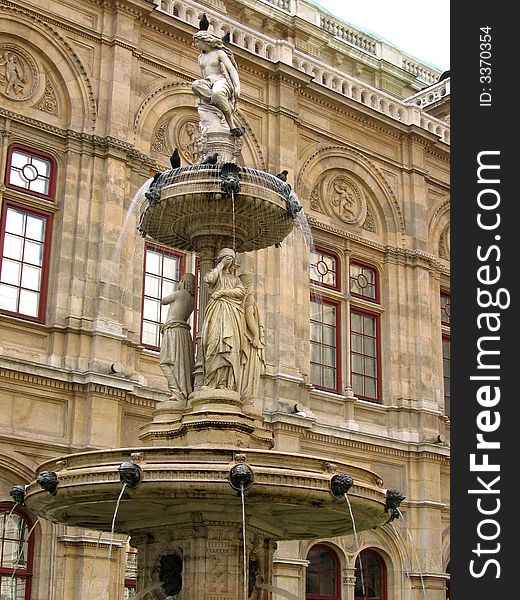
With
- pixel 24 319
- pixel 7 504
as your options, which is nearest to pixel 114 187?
pixel 24 319

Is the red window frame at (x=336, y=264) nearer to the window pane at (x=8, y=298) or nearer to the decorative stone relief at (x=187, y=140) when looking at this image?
the decorative stone relief at (x=187, y=140)

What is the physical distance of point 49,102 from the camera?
19.8m

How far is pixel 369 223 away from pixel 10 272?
9355 millimetres

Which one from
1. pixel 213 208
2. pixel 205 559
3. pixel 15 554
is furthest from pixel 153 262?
pixel 205 559

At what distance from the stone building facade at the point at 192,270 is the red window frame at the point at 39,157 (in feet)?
0.09

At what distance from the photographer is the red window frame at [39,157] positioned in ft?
62.1

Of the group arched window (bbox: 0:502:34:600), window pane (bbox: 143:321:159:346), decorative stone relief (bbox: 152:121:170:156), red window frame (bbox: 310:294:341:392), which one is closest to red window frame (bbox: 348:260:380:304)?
red window frame (bbox: 310:294:341:392)

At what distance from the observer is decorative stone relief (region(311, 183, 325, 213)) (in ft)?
77.6

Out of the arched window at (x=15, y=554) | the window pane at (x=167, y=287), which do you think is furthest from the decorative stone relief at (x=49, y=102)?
the arched window at (x=15, y=554)

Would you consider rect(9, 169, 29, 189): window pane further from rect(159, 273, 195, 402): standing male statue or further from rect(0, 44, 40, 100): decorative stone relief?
rect(159, 273, 195, 402): standing male statue

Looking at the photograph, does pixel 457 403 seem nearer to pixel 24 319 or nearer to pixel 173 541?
pixel 173 541

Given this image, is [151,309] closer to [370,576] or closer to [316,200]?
[316,200]

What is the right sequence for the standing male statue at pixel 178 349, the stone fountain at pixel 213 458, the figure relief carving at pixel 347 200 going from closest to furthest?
the stone fountain at pixel 213 458
the standing male statue at pixel 178 349
the figure relief carving at pixel 347 200

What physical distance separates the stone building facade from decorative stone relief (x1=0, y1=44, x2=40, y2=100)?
37 millimetres
